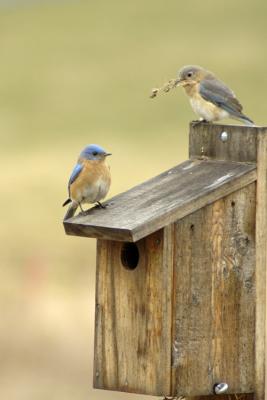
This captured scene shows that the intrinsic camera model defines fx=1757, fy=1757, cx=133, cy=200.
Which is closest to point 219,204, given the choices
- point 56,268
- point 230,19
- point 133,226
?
point 133,226

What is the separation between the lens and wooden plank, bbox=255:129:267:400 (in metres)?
7.76

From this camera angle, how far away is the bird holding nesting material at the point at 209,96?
9531mm

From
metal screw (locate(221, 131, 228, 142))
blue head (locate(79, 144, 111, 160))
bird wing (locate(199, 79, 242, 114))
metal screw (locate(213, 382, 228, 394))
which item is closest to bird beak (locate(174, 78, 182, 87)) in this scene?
bird wing (locate(199, 79, 242, 114))

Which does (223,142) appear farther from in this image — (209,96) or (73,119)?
(73,119)

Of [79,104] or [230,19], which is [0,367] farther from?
[230,19]

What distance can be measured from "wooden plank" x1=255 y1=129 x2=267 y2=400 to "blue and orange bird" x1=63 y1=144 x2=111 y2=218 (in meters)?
0.99

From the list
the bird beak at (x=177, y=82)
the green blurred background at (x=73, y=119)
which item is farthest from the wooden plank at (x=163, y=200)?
the green blurred background at (x=73, y=119)

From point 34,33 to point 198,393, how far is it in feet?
73.4

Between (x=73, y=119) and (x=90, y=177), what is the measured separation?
14.9m

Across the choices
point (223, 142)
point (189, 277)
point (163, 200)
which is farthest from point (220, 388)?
point (223, 142)

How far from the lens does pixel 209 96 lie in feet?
31.5

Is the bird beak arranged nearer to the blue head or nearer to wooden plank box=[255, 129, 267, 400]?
the blue head

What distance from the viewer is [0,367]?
12.7 meters

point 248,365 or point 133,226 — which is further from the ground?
point 133,226
